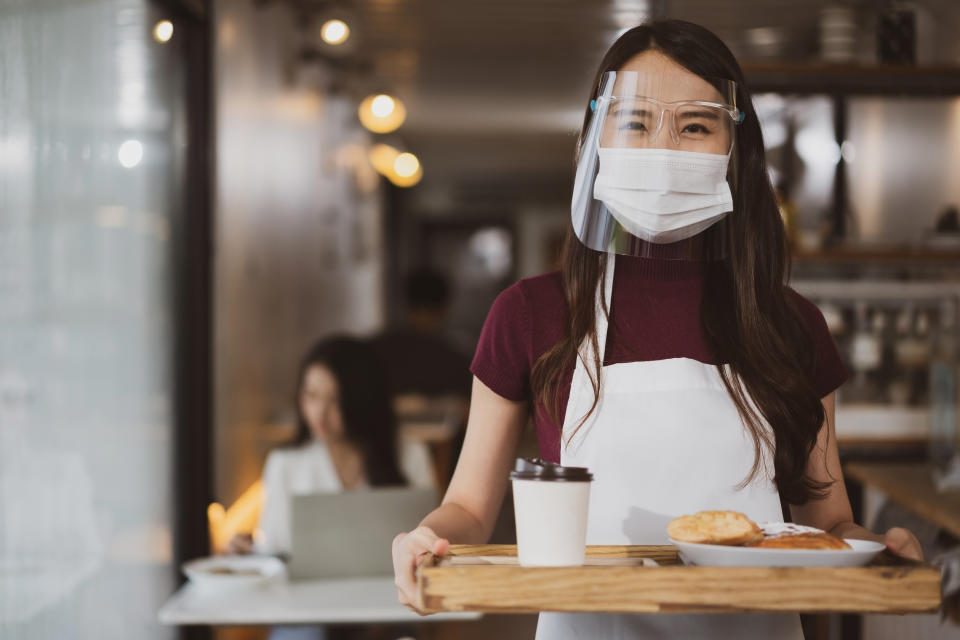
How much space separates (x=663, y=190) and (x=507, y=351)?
0.90ft

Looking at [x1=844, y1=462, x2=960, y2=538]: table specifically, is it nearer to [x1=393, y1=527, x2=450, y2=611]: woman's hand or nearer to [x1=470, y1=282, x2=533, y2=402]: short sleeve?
[x1=470, y1=282, x2=533, y2=402]: short sleeve

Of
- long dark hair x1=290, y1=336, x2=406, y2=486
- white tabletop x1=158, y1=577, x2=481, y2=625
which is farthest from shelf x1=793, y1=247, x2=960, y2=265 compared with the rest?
white tabletop x1=158, y1=577, x2=481, y2=625

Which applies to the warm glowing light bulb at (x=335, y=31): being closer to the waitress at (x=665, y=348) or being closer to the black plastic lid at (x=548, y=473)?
the waitress at (x=665, y=348)

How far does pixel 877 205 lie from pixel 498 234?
9.75 metres

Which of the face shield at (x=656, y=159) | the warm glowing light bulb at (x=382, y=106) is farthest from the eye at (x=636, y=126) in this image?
the warm glowing light bulb at (x=382, y=106)

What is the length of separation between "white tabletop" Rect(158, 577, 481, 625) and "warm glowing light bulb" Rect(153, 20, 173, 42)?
1.53 meters

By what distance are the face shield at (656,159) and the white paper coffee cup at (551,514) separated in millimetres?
371

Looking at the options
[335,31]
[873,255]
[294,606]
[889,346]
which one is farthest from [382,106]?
[294,606]

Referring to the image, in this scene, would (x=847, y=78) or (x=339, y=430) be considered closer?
(x=847, y=78)

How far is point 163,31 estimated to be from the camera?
2912mm

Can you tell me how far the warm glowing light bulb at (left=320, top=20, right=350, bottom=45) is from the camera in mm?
4146

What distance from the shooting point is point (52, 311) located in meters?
2.03

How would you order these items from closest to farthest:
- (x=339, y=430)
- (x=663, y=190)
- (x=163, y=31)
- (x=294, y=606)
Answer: (x=663, y=190), (x=294, y=606), (x=163, y=31), (x=339, y=430)

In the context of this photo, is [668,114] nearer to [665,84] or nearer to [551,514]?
[665,84]
